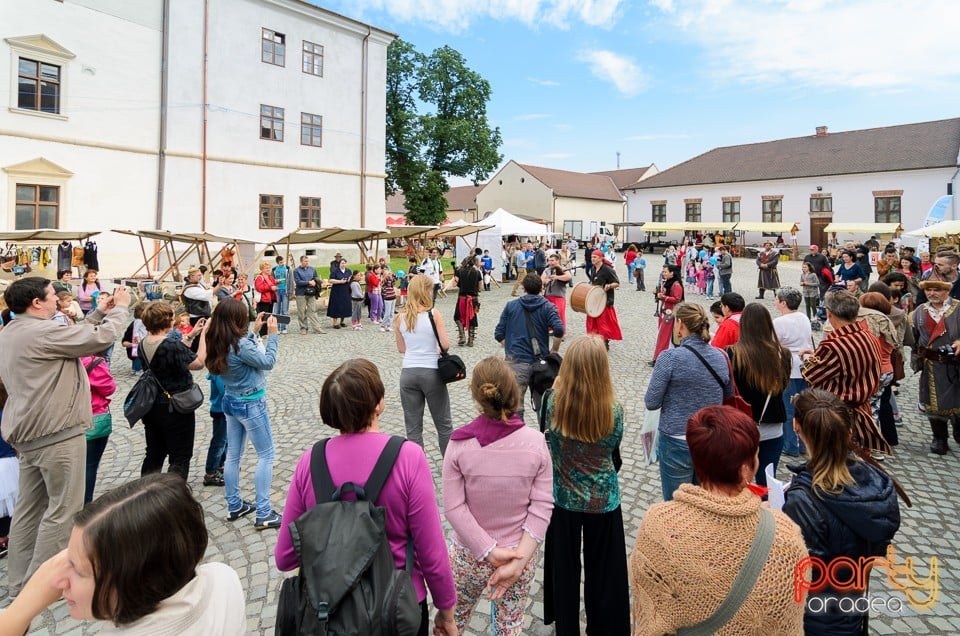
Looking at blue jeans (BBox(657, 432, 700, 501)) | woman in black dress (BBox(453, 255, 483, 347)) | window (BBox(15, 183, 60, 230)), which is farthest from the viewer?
window (BBox(15, 183, 60, 230))

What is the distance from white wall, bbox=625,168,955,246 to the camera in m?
38.6

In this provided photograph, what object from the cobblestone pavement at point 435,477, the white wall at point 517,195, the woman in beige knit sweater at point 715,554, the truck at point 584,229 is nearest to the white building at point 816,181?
the truck at point 584,229

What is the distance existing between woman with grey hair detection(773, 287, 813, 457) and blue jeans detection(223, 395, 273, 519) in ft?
15.1

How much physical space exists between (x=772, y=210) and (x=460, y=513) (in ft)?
162

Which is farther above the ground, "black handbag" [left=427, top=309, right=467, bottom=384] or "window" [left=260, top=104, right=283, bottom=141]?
"window" [left=260, top=104, right=283, bottom=141]

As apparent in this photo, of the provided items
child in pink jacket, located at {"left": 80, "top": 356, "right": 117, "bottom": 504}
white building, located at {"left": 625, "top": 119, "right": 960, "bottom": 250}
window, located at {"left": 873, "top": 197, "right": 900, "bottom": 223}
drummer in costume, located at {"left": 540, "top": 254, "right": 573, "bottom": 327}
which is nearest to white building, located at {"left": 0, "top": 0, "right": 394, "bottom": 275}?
drummer in costume, located at {"left": 540, "top": 254, "right": 573, "bottom": 327}

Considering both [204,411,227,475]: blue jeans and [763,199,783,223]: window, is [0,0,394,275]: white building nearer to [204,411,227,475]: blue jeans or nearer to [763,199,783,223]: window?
[204,411,227,475]: blue jeans

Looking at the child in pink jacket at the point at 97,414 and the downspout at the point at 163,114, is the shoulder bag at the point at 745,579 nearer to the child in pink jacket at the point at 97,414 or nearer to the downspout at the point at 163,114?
the child in pink jacket at the point at 97,414

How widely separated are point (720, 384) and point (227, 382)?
134 inches

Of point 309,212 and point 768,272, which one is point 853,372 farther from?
point 309,212

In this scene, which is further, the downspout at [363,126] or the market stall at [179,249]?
the downspout at [363,126]

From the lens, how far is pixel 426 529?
83.0 inches

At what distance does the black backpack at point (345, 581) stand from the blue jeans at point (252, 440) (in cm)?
258

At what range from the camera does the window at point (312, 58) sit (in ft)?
90.2
